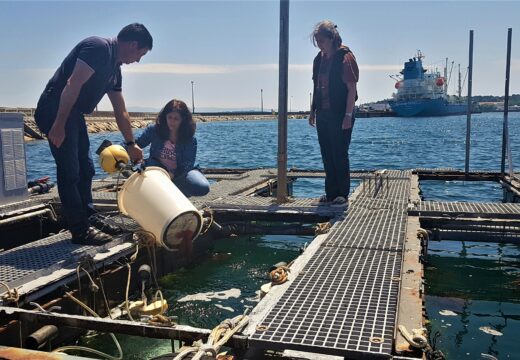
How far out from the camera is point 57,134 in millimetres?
4910

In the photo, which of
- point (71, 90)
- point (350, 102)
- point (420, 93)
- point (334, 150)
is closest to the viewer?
point (71, 90)

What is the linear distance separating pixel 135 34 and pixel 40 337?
2919 mm

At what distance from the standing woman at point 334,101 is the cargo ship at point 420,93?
8556 cm

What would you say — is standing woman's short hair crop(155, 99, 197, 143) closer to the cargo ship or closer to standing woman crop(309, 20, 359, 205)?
standing woman crop(309, 20, 359, 205)

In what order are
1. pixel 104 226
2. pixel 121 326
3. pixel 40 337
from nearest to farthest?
pixel 121 326
pixel 40 337
pixel 104 226

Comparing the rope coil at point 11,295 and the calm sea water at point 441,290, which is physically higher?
the rope coil at point 11,295

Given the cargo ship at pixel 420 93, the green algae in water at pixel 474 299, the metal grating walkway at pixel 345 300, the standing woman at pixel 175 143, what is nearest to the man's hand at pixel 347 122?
the metal grating walkway at pixel 345 300

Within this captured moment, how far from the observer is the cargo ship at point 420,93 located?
89750 millimetres

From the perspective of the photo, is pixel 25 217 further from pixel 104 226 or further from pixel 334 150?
pixel 334 150

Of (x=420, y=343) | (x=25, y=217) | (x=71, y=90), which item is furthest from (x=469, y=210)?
(x=25, y=217)

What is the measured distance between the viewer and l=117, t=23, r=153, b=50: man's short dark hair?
5141 mm

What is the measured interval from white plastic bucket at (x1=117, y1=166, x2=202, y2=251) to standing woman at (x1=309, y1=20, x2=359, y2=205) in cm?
261

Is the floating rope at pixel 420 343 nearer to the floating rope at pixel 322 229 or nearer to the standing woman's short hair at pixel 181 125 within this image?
the floating rope at pixel 322 229

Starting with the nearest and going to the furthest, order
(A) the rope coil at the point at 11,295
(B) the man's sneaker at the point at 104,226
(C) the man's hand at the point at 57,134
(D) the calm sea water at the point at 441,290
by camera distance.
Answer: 1. (A) the rope coil at the point at 11,295
2. (D) the calm sea water at the point at 441,290
3. (C) the man's hand at the point at 57,134
4. (B) the man's sneaker at the point at 104,226
